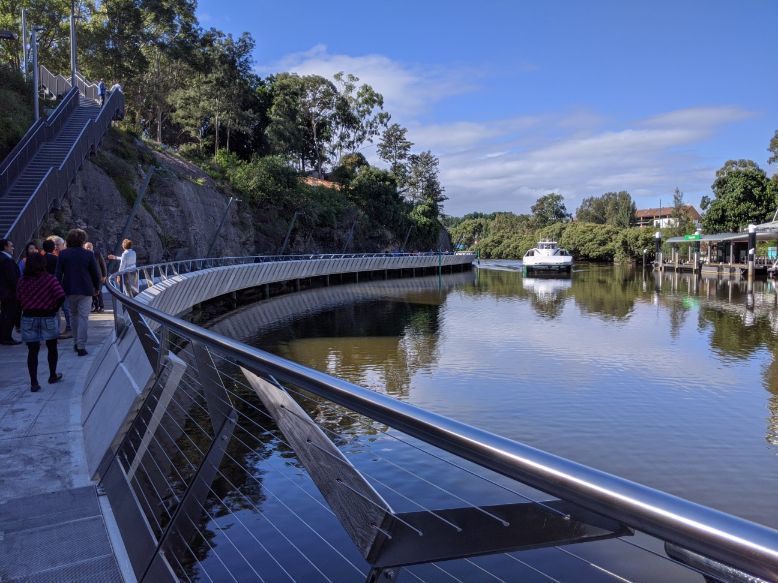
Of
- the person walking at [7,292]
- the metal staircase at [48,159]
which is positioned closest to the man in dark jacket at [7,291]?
the person walking at [7,292]

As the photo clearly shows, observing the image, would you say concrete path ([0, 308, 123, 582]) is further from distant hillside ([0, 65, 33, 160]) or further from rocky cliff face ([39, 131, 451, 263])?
distant hillside ([0, 65, 33, 160])

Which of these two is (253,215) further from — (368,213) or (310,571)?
(310,571)

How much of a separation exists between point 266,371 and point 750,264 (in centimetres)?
4623

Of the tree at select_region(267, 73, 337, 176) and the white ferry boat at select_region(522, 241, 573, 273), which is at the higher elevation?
the tree at select_region(267, 73, 337, 176)

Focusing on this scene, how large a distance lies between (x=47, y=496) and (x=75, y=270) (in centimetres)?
549

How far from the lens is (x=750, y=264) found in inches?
1654

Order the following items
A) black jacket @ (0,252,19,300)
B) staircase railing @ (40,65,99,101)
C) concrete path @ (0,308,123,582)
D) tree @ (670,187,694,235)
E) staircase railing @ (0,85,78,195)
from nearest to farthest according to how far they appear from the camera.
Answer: concrete path @ (0,308,123,582) → black jacket @ (0,252,19,300) → staircase railing @ (0,85,78,195) → staircase railing @ (40,65,99,101) → tree @ (670,187,694,235)

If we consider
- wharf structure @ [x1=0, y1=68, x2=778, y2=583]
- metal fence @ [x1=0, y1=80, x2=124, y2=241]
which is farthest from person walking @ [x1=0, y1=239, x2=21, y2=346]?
metal fence @ [x1=0, y1=80, x2=124, y2=241]

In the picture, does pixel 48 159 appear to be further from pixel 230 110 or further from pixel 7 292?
pixel 230 110

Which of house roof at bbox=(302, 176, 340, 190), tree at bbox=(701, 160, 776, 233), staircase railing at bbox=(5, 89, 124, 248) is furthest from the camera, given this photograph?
house roof at bbox=(302, 176, 340, 190)

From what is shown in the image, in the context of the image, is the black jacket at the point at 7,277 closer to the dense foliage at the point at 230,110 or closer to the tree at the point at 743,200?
the dense foliage at the point at 230,110

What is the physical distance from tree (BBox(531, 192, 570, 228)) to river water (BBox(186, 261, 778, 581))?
9334 cm

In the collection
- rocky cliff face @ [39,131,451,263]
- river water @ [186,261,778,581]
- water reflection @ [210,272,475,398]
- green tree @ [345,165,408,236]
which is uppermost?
green tree @ [345,165,408,236]

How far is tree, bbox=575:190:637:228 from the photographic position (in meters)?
106
